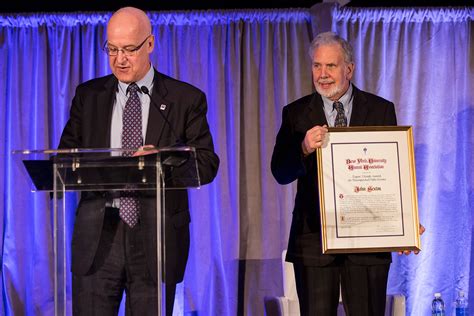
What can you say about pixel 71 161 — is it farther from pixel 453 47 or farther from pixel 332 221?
pixel 453 47

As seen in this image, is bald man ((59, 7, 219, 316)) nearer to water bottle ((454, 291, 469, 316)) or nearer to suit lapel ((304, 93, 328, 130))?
suit lapel ((304, 93, 328, 130))

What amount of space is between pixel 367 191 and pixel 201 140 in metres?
0.78

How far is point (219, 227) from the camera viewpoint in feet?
19.0

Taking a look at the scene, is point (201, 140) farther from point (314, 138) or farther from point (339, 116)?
point (339, 116)

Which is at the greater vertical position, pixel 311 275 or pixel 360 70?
pixel 360 70

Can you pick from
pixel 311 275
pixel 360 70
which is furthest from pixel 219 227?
pixel 311 275

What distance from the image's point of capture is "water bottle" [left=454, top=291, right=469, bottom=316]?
5730 mm

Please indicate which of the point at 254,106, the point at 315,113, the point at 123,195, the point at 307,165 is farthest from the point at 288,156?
the point at 254,106

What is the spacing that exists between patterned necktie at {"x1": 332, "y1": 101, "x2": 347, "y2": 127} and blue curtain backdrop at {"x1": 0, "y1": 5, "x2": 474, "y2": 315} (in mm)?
2325

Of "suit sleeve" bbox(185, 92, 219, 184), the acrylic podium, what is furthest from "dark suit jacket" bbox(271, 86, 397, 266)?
the acrylic podium

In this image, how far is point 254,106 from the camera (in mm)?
5855

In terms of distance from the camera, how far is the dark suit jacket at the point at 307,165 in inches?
132

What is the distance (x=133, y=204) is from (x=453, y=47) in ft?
13.2

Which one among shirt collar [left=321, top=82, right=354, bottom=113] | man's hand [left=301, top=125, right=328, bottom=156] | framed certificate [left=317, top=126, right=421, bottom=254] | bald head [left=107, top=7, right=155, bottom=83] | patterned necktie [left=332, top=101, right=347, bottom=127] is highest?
bald head [left=107, top=7, right=155, bottom=83]
